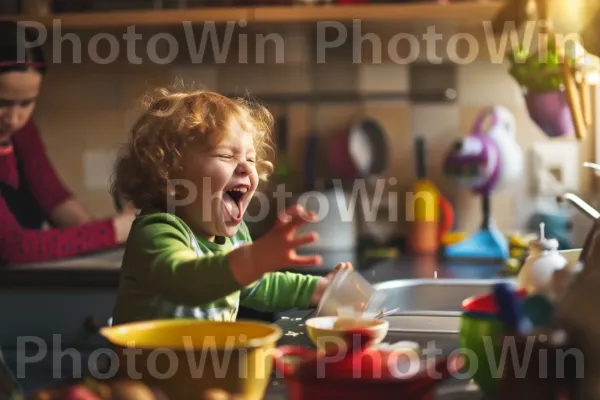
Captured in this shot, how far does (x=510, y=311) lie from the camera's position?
0.77 meters

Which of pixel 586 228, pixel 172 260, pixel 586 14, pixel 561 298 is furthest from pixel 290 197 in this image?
pixel 561 298

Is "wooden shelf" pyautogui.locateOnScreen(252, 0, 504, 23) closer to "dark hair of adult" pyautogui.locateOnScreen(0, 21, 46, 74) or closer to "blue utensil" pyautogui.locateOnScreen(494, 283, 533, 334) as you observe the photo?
"dark hair of adult" pyautogui.locateOnScreen(0, 21, 46, 74)

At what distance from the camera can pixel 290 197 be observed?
2826 mm

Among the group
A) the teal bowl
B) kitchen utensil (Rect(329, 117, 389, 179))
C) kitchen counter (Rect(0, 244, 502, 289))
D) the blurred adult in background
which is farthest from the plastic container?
kitchen utensil (Rect(329, 117, 389, 179))

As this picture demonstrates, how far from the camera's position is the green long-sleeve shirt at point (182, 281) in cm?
91

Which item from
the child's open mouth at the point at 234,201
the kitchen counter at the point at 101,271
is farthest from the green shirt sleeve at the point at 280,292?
the kitchen counter at the point at 101,271

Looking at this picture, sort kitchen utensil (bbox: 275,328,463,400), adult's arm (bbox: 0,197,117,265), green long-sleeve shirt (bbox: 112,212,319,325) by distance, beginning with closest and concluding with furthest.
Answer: kitchen utensil (bbox: 275,328,463,400) → green long-sleeve shirt (bbox: 112,212,319,325) → adult's arm (bbox: 0,197,117,265)

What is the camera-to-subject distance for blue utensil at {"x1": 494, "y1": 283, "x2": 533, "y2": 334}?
76 centimetres

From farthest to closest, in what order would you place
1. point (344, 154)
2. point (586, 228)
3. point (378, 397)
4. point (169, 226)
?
1. point (344, 154)
2. point (586, 228)
3. point (169, 226)
4. point (378, 397)

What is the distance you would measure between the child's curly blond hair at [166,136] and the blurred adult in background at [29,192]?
3.65ft

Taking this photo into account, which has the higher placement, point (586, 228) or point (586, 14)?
point (586, 14)

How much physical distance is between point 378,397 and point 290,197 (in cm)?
214

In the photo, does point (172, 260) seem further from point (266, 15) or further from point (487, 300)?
point (266, 15)

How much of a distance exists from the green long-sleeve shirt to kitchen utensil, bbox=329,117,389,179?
1.39 meters
